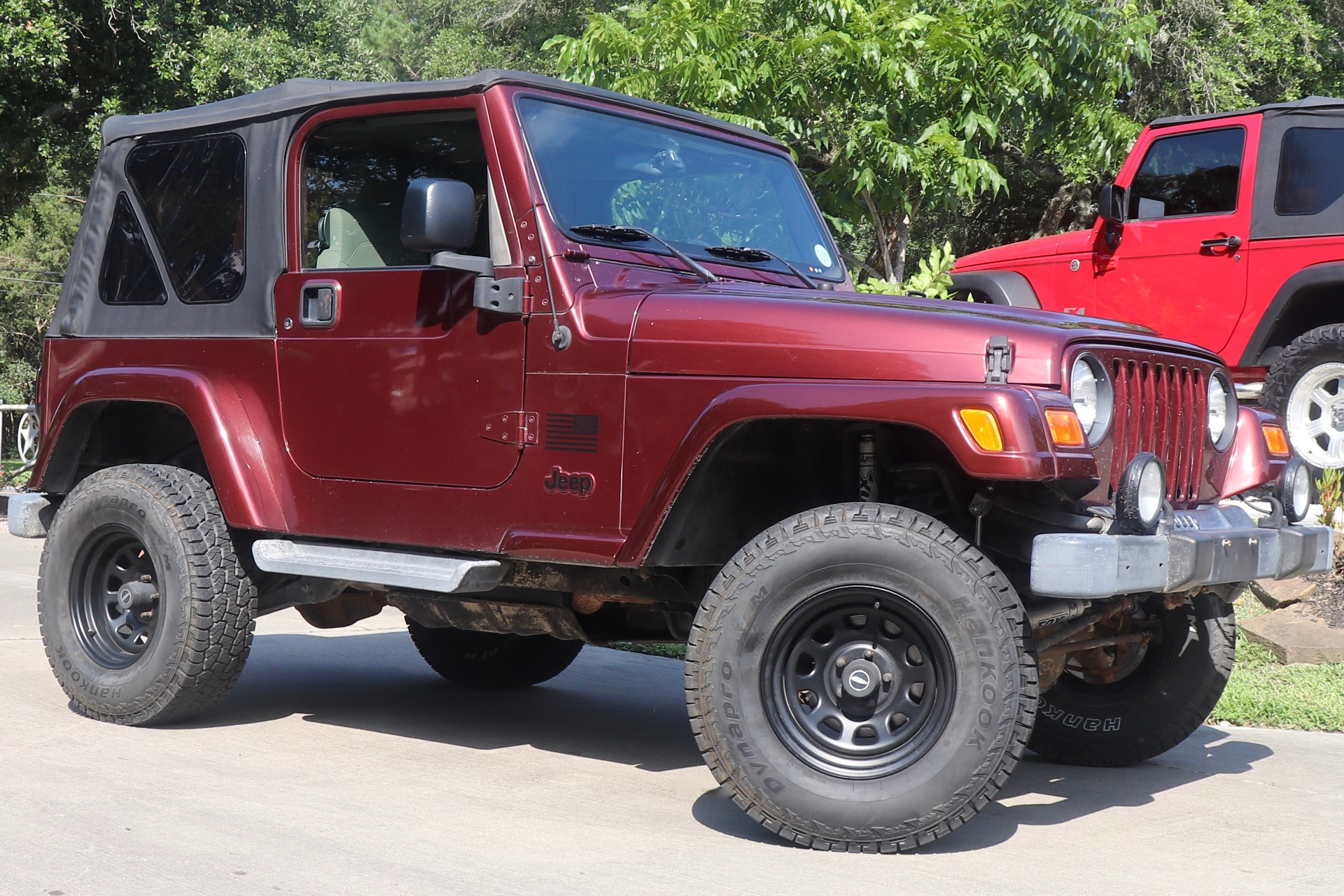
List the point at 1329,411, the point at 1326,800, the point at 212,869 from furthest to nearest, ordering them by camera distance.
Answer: the point at 1329,411 → the point at 1326,800 → the point at 212,869

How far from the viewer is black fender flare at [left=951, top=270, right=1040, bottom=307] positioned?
1029 centimetres

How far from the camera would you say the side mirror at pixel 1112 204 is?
9.53 meters

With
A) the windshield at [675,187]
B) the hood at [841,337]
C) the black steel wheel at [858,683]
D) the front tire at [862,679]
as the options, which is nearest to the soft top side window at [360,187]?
the windshield at [675,187]

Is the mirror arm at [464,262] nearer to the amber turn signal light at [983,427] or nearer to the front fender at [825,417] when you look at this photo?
the front fender at [825,417]

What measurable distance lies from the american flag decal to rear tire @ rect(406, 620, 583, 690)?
7.40ft

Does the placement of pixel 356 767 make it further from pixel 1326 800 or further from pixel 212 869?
pixel 1326 800

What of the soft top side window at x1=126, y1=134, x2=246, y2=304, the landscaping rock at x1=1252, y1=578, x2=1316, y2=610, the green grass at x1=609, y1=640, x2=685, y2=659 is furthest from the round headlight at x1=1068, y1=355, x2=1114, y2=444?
the landscaping rock at x1=1252, y1=578, x2=1316, y2=610

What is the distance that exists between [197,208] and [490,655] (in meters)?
2.34

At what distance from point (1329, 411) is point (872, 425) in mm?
5794

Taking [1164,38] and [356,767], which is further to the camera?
[1164,38]

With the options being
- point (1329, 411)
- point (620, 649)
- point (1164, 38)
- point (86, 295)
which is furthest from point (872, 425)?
point (1164, 38)

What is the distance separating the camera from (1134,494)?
393cm

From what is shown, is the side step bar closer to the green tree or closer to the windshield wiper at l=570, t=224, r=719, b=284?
the windshield wiper at l=570, t=224, r=719, b=284

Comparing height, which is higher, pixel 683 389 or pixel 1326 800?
pixel 683 389
